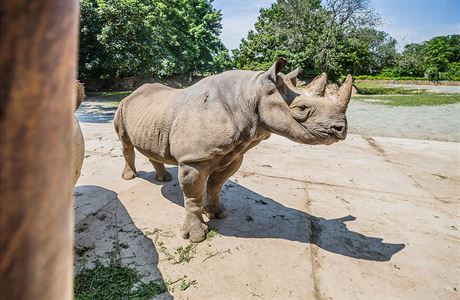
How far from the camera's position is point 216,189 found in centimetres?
328

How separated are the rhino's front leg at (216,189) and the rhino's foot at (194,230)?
40 centimetres

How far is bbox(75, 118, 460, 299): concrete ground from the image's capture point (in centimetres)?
238

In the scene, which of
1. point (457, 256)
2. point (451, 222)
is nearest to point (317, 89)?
point (457, 256)

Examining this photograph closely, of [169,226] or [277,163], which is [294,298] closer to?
[169,226]

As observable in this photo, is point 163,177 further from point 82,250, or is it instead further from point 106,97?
point 106,97

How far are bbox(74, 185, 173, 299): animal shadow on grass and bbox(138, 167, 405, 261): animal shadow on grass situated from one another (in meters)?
0.74

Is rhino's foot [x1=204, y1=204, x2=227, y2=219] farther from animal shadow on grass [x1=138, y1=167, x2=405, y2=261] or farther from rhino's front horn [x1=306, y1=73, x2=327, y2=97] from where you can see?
rhino's front horn [x1=306, y1=73, x2=327, y2=97]

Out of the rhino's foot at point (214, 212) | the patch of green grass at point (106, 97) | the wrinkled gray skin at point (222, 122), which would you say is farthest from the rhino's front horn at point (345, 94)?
the patch of green grass at point (106, 97)

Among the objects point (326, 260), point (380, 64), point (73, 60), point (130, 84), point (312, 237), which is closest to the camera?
point (73, 60)

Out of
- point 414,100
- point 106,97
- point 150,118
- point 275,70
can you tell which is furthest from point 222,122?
point 414,100

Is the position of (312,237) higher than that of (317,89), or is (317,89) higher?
(317,89)

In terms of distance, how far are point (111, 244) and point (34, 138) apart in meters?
2.66

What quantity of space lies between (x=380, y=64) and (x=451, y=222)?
6382 cm

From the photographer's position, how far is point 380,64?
58.5 meters
